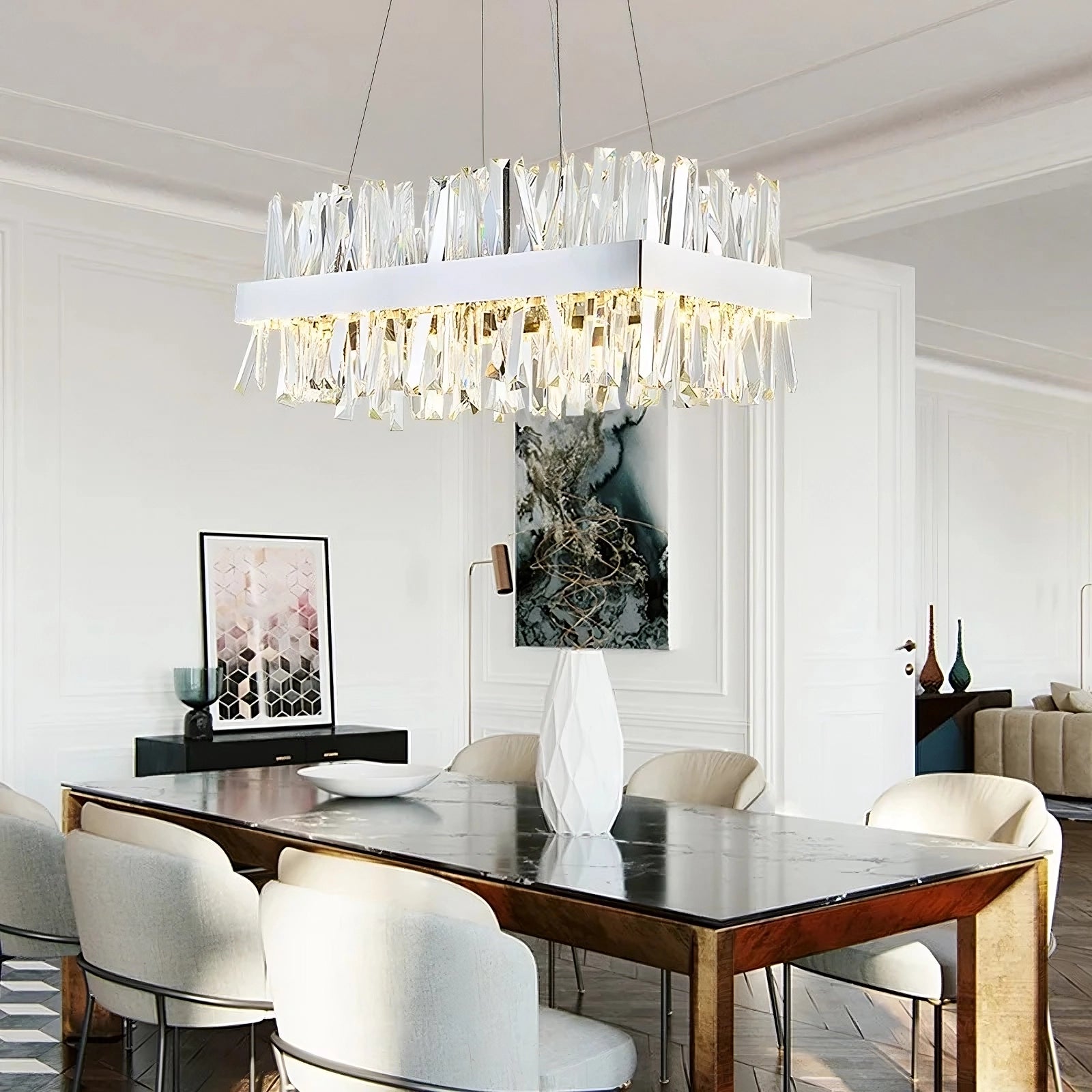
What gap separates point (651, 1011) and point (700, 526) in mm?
2436

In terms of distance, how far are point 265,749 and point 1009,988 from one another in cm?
377

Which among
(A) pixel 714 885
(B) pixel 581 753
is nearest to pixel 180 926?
(B) pixel 581 753

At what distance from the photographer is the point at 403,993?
2.33m

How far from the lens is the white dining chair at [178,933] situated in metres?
2.92

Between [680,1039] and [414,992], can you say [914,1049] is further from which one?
[414,992]

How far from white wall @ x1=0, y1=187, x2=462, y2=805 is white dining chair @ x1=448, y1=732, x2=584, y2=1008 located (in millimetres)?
1976

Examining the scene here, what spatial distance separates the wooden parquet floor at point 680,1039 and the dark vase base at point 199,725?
4.03 ft

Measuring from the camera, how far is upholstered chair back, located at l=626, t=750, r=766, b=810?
4.29 m

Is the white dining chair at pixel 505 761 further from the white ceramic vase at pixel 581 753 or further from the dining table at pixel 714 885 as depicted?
the white ceramic vase at pixel 581 753

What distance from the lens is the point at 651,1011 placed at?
4539 millimetres

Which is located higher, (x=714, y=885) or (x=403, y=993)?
(x=714, y=885)

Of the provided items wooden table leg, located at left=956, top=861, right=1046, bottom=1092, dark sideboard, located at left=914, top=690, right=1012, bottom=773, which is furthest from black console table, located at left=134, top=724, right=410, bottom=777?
dark sideboard, located at left=914, top=690, right=1012, bottom=773

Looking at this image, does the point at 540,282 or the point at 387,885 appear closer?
the point at 387,885

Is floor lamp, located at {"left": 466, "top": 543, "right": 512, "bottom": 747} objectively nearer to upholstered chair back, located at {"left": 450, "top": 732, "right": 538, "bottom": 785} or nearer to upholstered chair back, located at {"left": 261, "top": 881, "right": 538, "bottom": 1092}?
upholstered chair back, located at {"left": 450, "top": 732, "right": 538, "bottom": 785}
